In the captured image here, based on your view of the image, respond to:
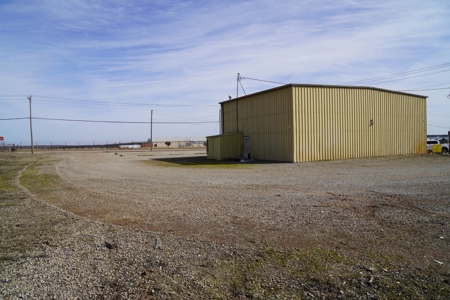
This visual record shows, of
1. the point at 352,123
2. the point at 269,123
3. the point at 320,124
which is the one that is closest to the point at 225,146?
the point at 269,123

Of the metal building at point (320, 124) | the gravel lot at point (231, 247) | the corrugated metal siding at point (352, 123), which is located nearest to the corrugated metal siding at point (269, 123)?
the metal building at point (320, 124)

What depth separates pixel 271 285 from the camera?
425 cm

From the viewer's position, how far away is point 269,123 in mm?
27641

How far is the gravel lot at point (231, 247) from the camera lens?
166 inches

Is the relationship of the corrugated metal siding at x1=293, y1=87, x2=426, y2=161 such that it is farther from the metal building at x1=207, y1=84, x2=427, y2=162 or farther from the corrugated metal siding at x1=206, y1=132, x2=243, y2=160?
the corrugated metal siding at x1=206, y1=132, x2=243, y2=160

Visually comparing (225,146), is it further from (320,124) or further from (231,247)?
(231,247)

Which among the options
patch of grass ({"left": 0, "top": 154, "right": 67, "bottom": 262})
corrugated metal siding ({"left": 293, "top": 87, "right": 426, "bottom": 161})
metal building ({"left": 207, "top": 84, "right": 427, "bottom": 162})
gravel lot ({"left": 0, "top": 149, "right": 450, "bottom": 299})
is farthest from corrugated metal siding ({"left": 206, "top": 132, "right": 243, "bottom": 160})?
patch of grass ({"left": 0, "top": 154, "right": 67, "bottom": 262})

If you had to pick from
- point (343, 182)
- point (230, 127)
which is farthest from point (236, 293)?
point (230, 127)

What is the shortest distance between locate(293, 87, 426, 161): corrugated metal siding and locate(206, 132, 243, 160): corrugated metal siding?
24.6ft

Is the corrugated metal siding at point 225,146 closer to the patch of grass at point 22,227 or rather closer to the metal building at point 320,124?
the metal building at point 320,124

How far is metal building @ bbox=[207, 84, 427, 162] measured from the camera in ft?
83.9

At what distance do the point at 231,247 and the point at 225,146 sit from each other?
81.6 ft

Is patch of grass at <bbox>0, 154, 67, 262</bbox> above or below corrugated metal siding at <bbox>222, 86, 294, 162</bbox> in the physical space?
below

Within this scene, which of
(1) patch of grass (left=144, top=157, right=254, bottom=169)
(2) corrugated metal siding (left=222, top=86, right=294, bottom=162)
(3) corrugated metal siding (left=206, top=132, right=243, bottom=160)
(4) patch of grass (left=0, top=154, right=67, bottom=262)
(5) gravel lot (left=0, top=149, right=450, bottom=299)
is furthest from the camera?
(3) corrugated metal siding (left=206, top=132, right=243, bottom=160)
